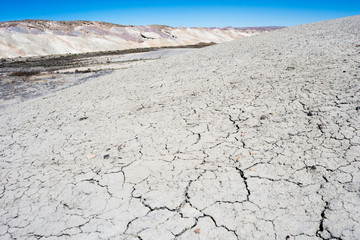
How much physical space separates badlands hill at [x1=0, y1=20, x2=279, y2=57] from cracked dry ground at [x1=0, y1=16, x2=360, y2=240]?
3668cm

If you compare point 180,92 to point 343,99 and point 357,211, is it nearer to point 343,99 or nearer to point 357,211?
point 343,99

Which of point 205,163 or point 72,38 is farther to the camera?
point 72,38

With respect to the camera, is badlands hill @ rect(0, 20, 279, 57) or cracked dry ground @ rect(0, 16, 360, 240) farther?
badlands hill @ rect(0, 20, 279, 57)

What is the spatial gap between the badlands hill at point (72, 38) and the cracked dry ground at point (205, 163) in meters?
36.7

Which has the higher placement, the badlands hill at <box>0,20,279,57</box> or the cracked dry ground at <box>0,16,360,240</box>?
the badlands hill at <box>0,20,279,57</box>

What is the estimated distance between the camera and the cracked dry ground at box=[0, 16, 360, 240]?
5.00ft

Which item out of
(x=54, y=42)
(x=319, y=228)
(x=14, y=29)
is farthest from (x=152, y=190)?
(x=14, y=29)

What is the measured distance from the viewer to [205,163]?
2.10 m

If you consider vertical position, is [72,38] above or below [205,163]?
above

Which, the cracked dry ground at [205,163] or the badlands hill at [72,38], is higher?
the badlands hill at [72,38]

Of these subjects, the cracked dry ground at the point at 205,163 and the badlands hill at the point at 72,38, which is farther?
the badlands hill at the point at 72,38

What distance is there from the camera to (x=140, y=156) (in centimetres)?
240

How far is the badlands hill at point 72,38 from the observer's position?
32344 mm

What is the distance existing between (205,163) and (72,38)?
4485cm
